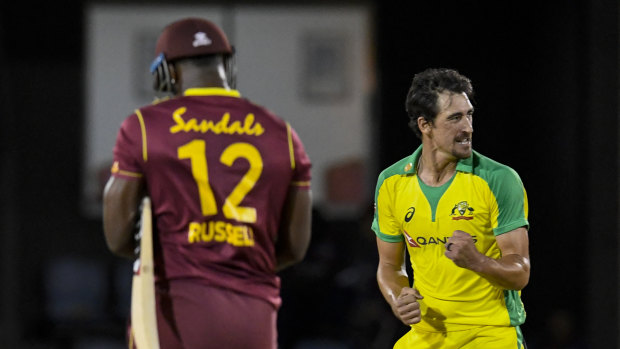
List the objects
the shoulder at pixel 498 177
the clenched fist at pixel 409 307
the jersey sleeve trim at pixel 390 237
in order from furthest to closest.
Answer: the jersey sleeve trim at pixel 390 237
the shoulder at pixel 498 177
the clenched fist at pixel 409 307

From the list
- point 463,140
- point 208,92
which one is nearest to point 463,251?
point 463,140

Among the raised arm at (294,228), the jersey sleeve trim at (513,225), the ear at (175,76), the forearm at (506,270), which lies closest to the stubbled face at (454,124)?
the jersey sleeve trim at (513,225)

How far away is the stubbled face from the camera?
3609 mm

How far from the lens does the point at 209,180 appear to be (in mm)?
3318

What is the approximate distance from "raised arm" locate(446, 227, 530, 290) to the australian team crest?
0.13 metres

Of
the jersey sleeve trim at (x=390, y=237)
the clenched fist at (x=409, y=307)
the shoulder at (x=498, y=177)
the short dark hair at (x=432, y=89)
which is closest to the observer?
the clenched fist at (x=409, y=307)

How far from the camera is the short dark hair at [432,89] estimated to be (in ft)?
12.0

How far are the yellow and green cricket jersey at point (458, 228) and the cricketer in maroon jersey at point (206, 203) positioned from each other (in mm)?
519

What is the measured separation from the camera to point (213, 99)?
3422mm

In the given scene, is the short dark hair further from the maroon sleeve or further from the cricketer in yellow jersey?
the maroon sleeve

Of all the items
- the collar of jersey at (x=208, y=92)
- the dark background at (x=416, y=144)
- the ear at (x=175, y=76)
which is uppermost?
the ear at (x=175, y=76)

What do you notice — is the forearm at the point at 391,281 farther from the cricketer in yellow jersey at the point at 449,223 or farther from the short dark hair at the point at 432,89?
the short dark hair at the point at 432,89

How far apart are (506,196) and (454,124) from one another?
310 millimetres

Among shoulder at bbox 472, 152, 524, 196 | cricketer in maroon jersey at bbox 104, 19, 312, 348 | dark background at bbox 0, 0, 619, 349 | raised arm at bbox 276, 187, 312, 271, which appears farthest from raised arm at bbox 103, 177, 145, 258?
dark background at bbox 0, 0, 619, 349
